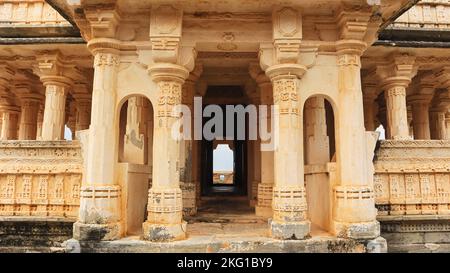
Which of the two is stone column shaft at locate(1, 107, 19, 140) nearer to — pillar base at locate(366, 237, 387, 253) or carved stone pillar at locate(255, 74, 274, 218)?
carved stone pillar at locate(255, 74, 274, 218)

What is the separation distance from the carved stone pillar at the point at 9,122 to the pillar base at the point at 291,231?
45.2ft

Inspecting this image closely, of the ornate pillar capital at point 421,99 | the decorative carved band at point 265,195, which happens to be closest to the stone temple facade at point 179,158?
the decorative carved band at point 265,195

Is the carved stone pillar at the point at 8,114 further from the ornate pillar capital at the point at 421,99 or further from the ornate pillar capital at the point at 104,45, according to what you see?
the ornate pillar capital at the point at 421,99

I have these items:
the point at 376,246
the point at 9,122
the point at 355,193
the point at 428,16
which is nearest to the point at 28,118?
the point at 9,122

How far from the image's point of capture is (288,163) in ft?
18.7

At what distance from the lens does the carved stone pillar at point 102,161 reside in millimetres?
5480

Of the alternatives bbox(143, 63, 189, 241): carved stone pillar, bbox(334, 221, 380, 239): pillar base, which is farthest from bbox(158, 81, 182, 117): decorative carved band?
bbox(334, 221, 380, 239): pillar base

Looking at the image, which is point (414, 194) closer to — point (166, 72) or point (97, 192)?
point (166, 72)

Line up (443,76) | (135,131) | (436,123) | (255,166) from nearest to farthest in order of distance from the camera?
(135,131)
(255,166)
(443,76)
(436,123)

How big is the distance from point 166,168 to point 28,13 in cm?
747

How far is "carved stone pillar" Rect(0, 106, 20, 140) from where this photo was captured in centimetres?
1459

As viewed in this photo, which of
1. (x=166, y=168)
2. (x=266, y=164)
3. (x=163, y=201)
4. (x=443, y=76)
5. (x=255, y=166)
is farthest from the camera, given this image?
(x=443, y=76)

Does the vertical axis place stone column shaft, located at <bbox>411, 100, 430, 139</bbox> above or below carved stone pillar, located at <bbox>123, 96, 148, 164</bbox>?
above
